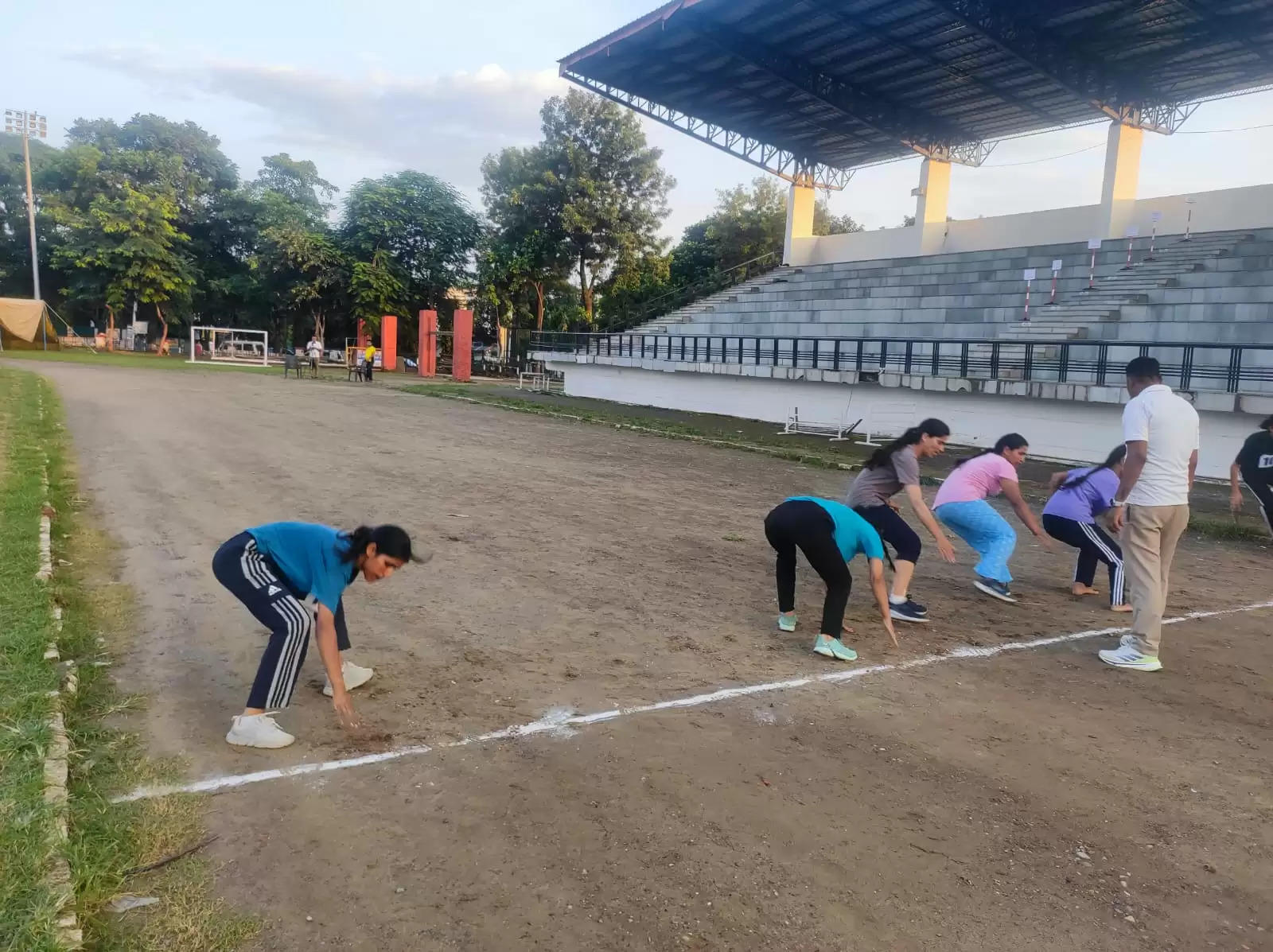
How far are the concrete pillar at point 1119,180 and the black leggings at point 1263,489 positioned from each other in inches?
748

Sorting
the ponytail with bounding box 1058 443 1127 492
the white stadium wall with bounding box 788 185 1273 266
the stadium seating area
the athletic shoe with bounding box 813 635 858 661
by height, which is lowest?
the athletic shoe with bounding box 813 635 858 661

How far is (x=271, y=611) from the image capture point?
13.3ft

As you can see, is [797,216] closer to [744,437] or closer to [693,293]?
[693,293]

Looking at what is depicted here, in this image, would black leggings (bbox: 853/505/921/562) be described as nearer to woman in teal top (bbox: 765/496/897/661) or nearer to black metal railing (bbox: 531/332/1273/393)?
woman in teal top (bbox: 765/496/897/661)

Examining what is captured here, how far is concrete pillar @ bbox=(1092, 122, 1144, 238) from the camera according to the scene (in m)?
25.7

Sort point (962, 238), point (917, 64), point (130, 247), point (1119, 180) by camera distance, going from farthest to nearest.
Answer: point (130, 247), point (962, 238), point (917, 64), point (1119, 180)

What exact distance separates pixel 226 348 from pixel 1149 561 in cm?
5027

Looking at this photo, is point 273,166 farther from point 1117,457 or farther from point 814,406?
point 1117,457

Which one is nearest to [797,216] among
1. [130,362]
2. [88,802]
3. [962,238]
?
[962,238]

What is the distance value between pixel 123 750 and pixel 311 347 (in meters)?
38.9

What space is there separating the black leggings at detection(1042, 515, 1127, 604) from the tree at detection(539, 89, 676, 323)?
3776cm

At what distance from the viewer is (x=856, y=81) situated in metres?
29.4

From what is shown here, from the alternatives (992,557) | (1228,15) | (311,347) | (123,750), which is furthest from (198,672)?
(311,347)

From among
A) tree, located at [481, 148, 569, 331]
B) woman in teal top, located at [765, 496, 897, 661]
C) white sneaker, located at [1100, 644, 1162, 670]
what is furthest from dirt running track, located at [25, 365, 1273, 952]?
tree, located at [481, 148, 569, 331]
